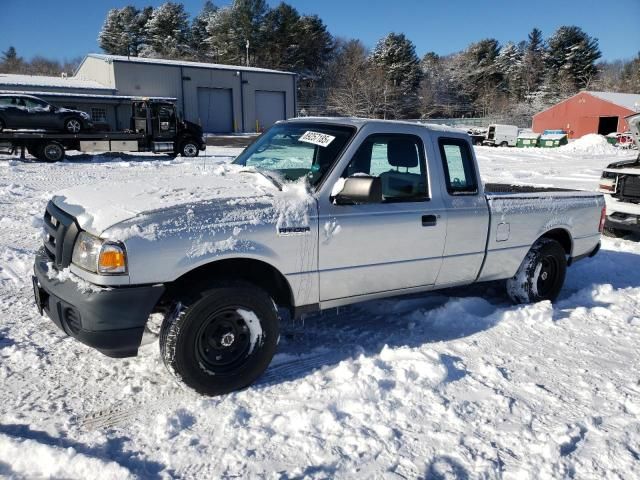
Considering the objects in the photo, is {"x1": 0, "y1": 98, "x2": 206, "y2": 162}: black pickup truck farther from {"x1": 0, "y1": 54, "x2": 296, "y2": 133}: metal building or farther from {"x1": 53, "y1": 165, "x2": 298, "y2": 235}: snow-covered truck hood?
{"x1": 53, "y1": 165, "x2": 298, "y2": 235}: snow-covered truck hood

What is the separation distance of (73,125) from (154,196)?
18.6m

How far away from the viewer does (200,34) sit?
79062 mm

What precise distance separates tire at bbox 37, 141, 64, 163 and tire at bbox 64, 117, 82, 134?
1.12 metres

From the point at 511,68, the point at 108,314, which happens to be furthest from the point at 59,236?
the point at 511,68

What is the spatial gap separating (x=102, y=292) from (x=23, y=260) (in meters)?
3.83

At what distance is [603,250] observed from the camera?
798 centimetres

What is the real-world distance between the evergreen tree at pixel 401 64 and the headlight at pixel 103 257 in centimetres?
7275

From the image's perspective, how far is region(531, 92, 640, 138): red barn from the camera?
50.2 metres

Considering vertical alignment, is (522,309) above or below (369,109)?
below

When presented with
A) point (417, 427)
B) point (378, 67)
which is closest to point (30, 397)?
point (417, 427)

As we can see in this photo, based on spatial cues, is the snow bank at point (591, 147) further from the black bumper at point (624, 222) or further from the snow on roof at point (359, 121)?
the snow on roof at point (359, 121)

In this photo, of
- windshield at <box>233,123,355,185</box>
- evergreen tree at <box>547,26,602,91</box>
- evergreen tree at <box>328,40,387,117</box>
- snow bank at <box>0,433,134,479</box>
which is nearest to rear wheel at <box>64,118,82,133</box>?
windshield at <box>233,123,355,185</box>

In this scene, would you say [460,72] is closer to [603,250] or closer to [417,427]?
[603,250]

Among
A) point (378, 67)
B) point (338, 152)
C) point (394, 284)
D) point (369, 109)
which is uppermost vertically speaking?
point (378, 67)
